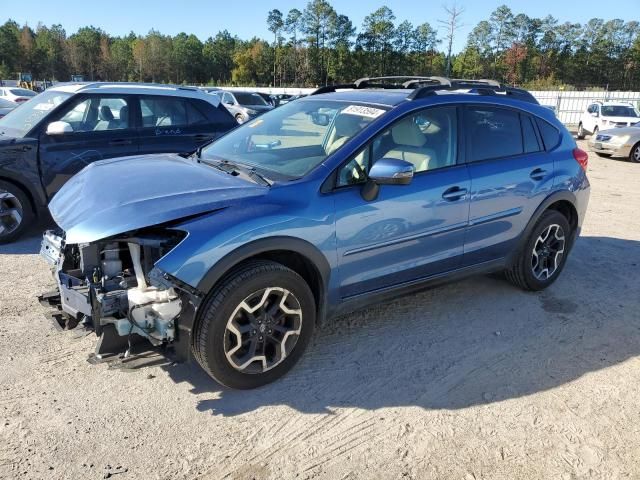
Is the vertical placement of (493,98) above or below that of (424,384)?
above

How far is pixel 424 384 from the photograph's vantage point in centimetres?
341

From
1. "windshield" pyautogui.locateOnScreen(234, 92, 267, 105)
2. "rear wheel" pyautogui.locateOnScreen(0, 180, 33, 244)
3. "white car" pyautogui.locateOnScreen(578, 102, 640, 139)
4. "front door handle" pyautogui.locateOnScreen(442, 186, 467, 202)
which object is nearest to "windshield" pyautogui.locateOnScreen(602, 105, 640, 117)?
"white car" pyautogui.locateOnScreen(578, 102, 640, 139)

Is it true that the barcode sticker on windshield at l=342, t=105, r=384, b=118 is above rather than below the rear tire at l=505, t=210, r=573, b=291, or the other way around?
above

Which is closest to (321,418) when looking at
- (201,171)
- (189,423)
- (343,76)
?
(189,423)

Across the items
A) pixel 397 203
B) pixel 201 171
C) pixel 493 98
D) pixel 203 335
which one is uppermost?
pixel 493 98

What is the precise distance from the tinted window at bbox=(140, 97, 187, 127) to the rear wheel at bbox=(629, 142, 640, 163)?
13.8 meters

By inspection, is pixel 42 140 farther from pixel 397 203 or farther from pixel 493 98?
pixel 493 98

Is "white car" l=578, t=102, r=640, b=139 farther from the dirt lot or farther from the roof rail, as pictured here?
the dirt lot

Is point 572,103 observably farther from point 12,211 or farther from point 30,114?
point 12,211

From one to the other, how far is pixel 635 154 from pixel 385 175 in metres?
15.2

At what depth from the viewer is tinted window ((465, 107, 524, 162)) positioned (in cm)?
420

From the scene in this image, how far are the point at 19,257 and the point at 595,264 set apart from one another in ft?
20.4

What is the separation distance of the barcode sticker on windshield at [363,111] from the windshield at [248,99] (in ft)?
66.3

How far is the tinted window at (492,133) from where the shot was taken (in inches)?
165
